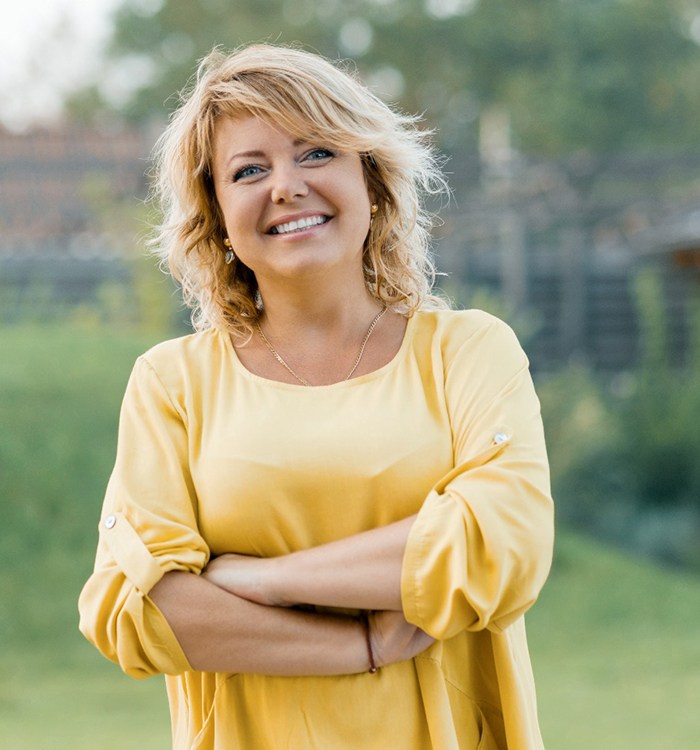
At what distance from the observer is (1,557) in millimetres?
7145

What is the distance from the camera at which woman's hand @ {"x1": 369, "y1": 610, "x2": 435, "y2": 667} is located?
1.94 meters

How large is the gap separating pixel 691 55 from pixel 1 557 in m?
14.9

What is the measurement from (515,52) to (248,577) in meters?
17.3

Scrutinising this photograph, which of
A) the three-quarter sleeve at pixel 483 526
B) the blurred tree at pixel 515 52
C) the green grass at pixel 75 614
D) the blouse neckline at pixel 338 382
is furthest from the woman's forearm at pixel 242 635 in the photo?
the blurred tree at pixel 515 52

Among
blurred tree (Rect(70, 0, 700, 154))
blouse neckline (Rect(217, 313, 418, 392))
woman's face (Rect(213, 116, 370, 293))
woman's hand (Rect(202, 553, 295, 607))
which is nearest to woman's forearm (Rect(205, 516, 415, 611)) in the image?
woman's hand (Rect(202, 553, 295, 607))

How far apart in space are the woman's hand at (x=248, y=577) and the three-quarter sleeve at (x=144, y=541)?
0.10 ft

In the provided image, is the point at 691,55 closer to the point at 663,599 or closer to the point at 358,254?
the point at 663,599

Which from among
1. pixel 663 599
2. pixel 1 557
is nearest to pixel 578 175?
pixel 663 599

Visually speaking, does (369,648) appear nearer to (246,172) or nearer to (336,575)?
(336,575)

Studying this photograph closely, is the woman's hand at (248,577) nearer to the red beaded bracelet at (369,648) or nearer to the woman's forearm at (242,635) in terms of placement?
the woman's forearm at (242,635)

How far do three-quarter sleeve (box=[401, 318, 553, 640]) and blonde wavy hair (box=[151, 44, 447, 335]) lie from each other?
29cm

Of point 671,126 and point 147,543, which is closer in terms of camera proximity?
point 147,543

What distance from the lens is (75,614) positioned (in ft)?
22.7

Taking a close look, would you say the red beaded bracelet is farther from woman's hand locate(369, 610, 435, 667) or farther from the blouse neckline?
the blouse neckline
